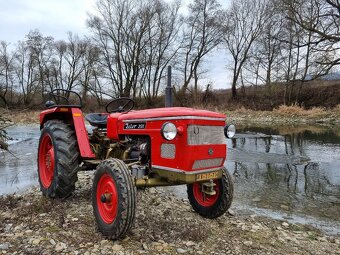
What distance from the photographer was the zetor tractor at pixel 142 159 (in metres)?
3.36

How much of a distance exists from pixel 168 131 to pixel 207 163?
623 millimetres

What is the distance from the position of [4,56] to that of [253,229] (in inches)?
1702

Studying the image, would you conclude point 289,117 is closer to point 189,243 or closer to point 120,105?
point 120,105

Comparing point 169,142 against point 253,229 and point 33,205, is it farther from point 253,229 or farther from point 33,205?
point 33,205

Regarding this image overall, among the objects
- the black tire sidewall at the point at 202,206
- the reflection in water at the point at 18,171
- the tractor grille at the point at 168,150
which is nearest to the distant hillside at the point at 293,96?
the reflection in water at the point at 18,171

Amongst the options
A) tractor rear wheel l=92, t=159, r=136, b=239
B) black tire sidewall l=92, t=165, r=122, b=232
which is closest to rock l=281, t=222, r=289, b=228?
tractor rear wheel l=92, t=159, r=136, b=239

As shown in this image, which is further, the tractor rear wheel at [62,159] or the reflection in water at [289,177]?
the reflection in water at [289,177]

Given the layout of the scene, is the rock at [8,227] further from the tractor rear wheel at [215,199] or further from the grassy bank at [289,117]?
the grassy bank at [289,117]

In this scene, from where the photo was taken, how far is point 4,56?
1609 inches

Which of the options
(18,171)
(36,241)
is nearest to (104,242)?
(36,241)

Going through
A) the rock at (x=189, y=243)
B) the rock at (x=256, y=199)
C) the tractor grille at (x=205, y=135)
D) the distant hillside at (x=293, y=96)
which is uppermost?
the distant hillside at (x=293, y=96)

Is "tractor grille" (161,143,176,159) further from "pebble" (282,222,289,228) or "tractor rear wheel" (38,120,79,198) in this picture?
"pebble" (282,222,289,228)

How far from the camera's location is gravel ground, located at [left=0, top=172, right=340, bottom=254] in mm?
3342

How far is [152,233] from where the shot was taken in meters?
3.70
